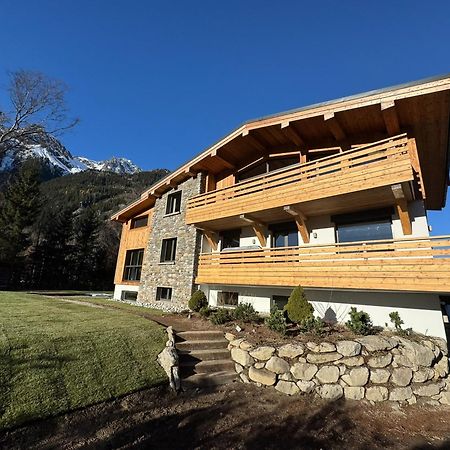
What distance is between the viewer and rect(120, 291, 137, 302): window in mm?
20966

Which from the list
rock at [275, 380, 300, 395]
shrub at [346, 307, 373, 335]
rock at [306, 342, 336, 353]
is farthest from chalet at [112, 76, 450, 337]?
rock at [275, 380, 300, 395]

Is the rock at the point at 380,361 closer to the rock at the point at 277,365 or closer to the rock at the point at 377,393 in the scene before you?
the rock at the point at 377,393

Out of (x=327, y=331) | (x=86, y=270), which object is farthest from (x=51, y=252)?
(x=327, y=331)

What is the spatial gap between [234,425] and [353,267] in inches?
242

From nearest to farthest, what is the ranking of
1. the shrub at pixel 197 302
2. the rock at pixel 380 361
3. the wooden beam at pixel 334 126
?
the rock at pixel 380 361, the wooden beam at pixel 334 126, the shrub at pixel 197 302

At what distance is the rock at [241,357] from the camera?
8367 millimetres

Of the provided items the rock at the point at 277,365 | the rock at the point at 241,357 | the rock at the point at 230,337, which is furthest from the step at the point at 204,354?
the rock at the point at 277,365

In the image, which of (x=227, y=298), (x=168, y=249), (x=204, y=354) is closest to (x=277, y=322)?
(x=204, y=354)

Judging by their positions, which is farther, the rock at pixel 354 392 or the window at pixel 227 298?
the window at pixel 227 298

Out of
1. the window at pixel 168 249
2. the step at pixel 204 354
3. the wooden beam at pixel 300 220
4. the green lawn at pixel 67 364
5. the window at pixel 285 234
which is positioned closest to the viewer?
the green lawn at pixel 67 364

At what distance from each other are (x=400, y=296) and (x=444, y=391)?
9.56ft

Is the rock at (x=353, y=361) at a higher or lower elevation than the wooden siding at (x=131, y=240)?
lower

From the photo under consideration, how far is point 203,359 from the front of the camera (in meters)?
8.49

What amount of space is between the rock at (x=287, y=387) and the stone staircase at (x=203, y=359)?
1.29m
